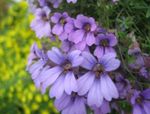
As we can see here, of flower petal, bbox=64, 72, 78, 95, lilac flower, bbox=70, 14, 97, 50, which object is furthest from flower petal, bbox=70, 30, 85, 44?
flower petal, bbox=64, 72, 78, 95

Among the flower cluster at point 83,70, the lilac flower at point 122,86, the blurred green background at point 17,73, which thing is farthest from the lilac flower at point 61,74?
the blurred green background at point 17,73

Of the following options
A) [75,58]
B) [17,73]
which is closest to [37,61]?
[75,58]

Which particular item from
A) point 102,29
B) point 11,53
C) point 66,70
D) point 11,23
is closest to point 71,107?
point 66,70

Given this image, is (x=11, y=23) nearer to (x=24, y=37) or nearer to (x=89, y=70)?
(x=24, y=37)

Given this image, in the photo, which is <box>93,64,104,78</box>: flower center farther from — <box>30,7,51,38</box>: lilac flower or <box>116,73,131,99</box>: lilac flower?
<box>30,7,51,38</box>: lilac flower

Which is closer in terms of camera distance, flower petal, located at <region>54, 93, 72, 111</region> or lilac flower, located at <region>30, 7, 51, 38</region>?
flower petal, located at <region>54, 93, 72, 111</region>

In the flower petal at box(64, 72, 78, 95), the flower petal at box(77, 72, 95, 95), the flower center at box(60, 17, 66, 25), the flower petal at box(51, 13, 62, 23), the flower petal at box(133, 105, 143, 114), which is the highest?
the flower petal at box(51, 13, 62, 23)

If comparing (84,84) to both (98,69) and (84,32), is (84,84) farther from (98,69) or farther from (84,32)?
(84,32)
